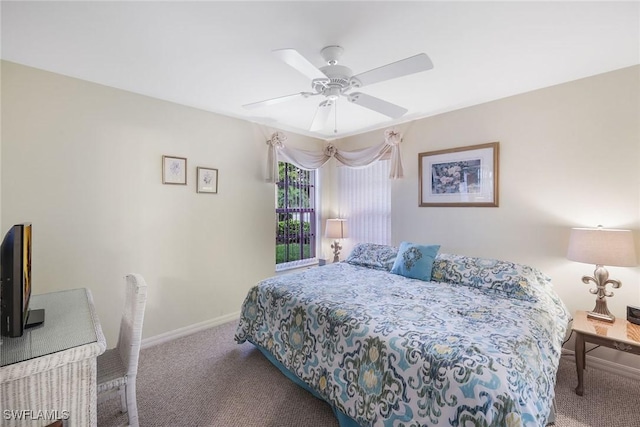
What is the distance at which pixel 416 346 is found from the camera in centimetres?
144

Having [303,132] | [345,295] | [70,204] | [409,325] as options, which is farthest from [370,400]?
[303,132]

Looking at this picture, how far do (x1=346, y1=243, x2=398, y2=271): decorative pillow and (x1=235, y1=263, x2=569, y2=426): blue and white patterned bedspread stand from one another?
53 cm

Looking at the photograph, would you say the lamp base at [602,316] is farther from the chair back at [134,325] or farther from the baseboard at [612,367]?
the chair back at [134,325]

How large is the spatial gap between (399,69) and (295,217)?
9.64ft

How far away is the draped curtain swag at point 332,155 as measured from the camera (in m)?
3.60

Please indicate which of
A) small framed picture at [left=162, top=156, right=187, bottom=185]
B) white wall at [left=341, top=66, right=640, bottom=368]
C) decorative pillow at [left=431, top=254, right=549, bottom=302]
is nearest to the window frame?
small framed picture at [left=162, top=156, right=187, bottom=185]

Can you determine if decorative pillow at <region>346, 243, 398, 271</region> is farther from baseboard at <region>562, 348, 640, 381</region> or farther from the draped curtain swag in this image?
baseboard at <region>562, 348, 640, 381</region>

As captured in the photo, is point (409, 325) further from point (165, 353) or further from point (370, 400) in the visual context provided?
point (165, 353)

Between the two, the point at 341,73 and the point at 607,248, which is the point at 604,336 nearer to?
the point at 607,248

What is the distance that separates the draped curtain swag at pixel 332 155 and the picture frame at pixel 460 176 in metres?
0.34

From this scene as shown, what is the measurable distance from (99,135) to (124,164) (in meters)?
0.30

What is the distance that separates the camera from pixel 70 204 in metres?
2.34

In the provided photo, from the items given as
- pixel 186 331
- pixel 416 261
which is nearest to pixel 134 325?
pixel 186 331

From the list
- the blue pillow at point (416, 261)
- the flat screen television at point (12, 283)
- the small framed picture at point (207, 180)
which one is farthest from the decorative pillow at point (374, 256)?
the flat screen television at point (12, 283)
